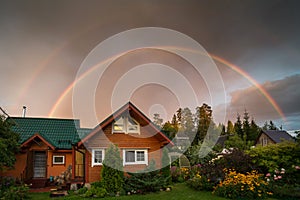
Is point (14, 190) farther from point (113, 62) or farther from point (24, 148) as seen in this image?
point (113, 62)

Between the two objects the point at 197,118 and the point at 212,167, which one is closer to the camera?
the point at 212,167

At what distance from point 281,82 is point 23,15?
87.4 ft

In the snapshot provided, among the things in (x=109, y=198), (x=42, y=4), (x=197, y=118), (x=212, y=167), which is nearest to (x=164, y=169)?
(x=212, y=167)

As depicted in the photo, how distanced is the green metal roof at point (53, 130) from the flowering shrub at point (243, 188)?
36.7ft

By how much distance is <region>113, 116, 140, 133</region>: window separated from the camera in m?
14.5

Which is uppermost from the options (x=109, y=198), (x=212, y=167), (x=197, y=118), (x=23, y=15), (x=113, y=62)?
(x=23, y=15)

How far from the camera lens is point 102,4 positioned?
14.9m

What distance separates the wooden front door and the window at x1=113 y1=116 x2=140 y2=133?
611 cm

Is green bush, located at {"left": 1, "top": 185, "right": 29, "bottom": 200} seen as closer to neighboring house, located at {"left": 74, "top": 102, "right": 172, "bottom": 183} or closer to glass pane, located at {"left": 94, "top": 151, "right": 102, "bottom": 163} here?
neighboring house, located at {"left": 74, "top": 102, "right": 172, "bottom": 183}

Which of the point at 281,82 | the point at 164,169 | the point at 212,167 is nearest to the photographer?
the point at 212,167

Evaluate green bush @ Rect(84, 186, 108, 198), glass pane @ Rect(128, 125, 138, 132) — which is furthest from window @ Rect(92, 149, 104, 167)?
green bush @ Rect(84, 186, 108, 198)

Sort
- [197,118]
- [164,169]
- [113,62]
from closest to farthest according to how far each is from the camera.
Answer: [164,169], [113,62], [197,118]

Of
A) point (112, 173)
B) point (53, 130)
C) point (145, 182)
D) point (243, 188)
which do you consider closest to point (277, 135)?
point (243, 188)

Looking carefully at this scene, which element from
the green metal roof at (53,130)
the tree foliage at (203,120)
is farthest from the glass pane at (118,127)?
the tree foliage at (203,120)
